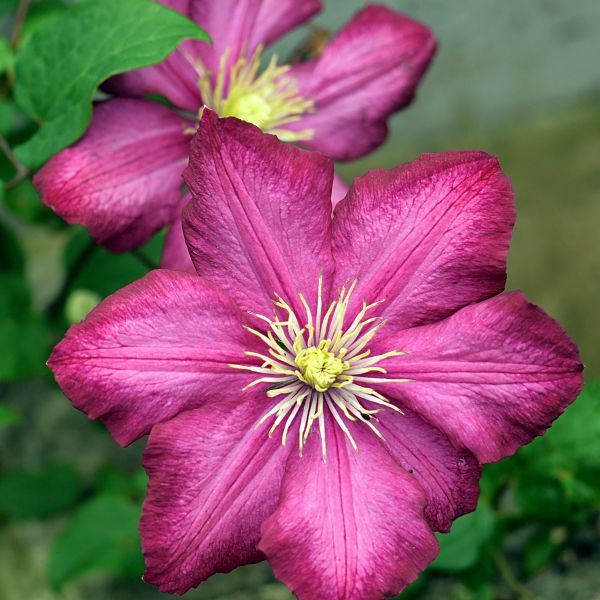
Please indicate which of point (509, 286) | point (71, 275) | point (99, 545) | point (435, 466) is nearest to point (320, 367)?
point (435, 466)

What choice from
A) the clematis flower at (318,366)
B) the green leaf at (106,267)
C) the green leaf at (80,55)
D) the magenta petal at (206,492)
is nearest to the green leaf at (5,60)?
the green leaf at (80,55)

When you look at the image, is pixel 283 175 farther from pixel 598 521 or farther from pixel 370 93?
pixel 598 521

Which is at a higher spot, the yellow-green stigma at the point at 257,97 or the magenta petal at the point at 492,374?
the yellow-green stigma at the point at 257,97

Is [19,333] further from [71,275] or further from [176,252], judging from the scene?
[176,252]

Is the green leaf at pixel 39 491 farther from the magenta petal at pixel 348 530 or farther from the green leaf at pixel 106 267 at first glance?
the magenta petal at pixel 348 530

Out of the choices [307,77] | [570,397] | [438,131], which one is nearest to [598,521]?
[570,397]

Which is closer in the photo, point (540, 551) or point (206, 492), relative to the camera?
point (206, 492)

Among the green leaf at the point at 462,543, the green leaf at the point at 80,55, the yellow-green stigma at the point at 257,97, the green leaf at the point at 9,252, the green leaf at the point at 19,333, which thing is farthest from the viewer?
the green leaf at the point at 9,252
